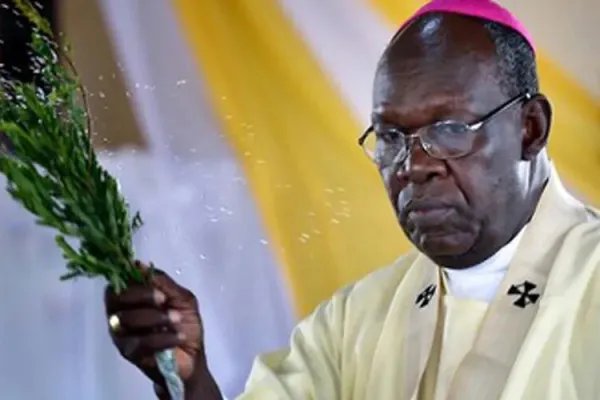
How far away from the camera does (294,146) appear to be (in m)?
2.11

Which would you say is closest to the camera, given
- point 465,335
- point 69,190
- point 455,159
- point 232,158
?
point 69,190

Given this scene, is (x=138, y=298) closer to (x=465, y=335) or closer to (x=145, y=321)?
(x=145, y=321)

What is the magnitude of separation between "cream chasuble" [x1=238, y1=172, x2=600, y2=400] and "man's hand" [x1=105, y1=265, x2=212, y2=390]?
201mm

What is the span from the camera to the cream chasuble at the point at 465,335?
1335mm

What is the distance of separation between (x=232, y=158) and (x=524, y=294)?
2.60ft

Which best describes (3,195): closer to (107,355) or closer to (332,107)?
(107,355)

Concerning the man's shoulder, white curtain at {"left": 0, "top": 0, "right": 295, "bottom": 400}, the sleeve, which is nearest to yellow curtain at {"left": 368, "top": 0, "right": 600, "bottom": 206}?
white curtain at {"left": 0, "top": 0, "right": 295, "bottom": 400}

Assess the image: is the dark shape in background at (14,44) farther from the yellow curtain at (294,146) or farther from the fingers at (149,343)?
the fingers at (149,343)

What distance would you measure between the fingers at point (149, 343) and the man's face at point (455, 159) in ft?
1.12

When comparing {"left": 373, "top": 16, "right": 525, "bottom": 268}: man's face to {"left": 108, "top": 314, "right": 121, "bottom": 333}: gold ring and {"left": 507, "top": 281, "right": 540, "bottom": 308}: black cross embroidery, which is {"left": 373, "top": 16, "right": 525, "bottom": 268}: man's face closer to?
{"left": 507, "top": 281, "right": 540, "bottom": 308}: black cross embroidery

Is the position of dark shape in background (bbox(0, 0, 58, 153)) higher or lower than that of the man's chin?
higher

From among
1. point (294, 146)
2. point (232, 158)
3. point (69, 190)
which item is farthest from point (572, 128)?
point (69, 190)

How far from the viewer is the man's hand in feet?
4.29

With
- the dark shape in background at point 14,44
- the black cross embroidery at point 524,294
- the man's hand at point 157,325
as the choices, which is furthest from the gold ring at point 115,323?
the dark shape in background at point 14,44
